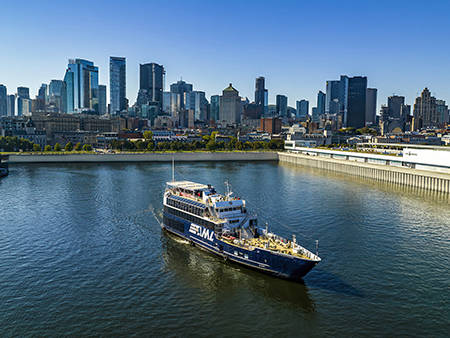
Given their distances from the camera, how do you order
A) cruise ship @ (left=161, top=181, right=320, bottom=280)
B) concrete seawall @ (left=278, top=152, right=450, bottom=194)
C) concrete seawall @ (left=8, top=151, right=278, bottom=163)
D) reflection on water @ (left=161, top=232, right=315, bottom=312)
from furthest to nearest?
concrete seawall @ (left=8, top=151, right=278, bottom=163)
concrete seawall @ (left=278, top=152, right=450, bottom=194)
cruise ship @ (left=161, top=181, right=320, bottom=280)
reflection on water @ (left=161, top=232, right=315, bottom=312)

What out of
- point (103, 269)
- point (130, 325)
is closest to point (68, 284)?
point (103, 269)

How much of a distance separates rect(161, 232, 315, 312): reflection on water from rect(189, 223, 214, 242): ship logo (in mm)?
2199

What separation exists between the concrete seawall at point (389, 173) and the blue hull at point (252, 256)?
70334mm

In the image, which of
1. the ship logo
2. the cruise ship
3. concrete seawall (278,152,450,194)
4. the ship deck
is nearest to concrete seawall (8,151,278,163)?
concrete seawall (278,152,450,194)

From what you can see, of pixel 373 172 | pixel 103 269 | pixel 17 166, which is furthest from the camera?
pixel 17 166

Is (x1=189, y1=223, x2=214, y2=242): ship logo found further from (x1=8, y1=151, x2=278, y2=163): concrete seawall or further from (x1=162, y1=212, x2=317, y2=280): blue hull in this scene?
(x1=8, y1=151, x2=278, y2=163): concrete seawall

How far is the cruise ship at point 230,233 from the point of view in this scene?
37.6 m

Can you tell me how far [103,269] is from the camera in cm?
4162

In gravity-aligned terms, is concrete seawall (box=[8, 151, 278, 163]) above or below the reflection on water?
above

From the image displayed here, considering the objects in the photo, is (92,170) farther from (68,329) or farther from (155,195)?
(68,329)

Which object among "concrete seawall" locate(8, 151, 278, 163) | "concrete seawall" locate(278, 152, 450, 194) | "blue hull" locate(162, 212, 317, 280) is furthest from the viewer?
"concrete seawall" locate(8, 151, 278, 163)

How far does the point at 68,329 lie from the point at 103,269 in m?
11.7

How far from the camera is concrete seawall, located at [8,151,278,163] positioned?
153500mm

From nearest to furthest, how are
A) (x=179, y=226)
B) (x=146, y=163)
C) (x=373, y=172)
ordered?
(x=179, y=226) < (x=373, y=172) < (x=146, y=163)
